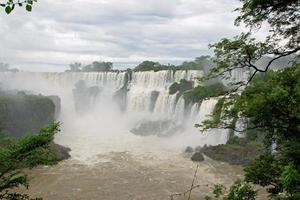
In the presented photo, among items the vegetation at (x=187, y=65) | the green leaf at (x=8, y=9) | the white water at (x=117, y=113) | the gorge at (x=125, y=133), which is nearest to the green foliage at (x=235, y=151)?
the gorge at (x=125, y=133)

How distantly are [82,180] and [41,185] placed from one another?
219 centimetres

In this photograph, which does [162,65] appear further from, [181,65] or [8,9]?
[8,9]

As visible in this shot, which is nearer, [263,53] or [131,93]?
[263,53]

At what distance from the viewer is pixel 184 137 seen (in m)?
35.8

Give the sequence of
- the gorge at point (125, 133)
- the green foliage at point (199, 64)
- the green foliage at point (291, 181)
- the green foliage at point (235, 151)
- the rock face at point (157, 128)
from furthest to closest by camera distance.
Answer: the green foliage at point (199, 64)
the rock face at point (157, 128)
the green foliage at point (235, 151)
the gorge at point (125, 133)
the green foliage at point (291, 181)

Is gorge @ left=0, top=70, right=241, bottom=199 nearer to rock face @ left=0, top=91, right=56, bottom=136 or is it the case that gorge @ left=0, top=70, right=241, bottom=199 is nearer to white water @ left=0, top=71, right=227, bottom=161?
white water @ left=0, top=71, right=227, bottom=161

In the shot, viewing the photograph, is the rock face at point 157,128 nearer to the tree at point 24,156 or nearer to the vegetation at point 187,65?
the vegetation at point 187,65

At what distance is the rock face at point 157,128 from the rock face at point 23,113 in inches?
352

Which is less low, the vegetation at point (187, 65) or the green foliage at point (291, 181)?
the vegetation at point (187, 65)

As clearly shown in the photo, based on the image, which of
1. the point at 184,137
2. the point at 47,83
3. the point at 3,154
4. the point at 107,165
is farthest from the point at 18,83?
the point at 3,154

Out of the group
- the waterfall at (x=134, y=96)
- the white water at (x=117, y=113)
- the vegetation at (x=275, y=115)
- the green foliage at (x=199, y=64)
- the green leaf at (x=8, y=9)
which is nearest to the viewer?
the green leaf at (x=8, y=9)

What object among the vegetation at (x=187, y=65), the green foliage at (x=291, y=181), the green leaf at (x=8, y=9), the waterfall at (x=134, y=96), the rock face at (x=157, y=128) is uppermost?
the vegetation at (x=187, y=65)

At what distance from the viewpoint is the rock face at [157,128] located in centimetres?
3756

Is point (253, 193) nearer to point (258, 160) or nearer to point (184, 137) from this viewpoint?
point (258, 160)
